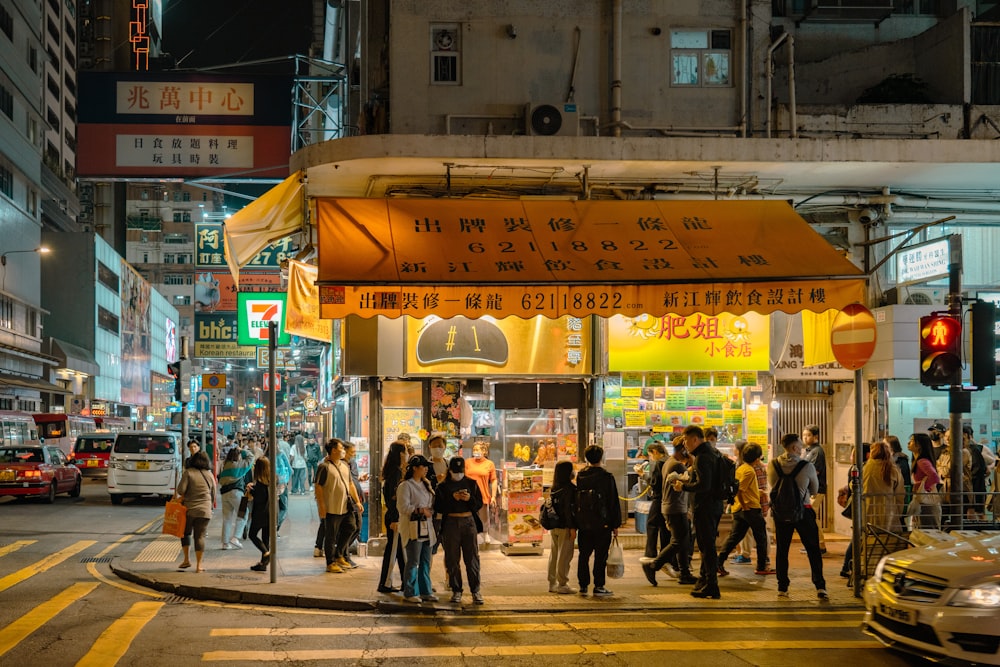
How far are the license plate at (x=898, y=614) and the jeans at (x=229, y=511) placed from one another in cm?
1099

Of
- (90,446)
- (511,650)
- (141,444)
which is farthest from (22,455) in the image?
(511,650)

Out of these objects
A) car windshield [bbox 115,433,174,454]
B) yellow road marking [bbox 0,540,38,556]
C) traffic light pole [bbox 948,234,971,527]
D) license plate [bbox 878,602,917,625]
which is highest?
traffic light pole [bbox 948,234,971,527]

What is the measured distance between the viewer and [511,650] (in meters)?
8.98

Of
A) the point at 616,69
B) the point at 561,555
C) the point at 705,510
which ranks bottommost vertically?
the point at 561,555

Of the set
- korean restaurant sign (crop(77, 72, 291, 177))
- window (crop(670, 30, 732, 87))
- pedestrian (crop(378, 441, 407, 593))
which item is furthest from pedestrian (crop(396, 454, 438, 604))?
korean restaurant sign (crop(77, 72, 291, 177))

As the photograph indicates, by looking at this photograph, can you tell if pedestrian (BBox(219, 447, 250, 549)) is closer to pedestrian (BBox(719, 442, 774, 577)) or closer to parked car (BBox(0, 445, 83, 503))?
pedestrian (BBox(719, 442, 774, 577))

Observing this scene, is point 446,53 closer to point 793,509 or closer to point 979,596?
point 793,509

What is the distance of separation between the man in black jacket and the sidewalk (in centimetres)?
24

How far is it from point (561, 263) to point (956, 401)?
500 cm

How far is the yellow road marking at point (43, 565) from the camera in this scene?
42.6 feet

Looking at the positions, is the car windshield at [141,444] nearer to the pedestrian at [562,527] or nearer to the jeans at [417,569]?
the jeans at [417,569]

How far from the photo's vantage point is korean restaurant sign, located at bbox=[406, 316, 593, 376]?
611 inches

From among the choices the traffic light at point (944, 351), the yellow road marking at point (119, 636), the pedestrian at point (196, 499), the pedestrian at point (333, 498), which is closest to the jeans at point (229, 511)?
the pedestrian at point (196, 499)

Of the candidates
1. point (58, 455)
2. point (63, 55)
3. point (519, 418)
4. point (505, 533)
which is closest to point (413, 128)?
point (519, 418)
